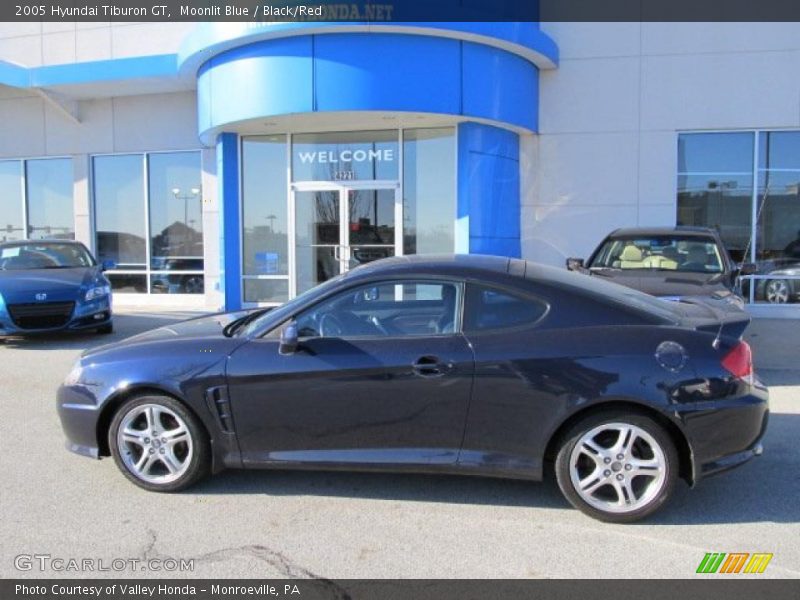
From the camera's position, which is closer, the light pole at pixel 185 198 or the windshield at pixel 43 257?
the windshield at pixel 43 257

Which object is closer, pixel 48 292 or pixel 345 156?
pixel 48 292

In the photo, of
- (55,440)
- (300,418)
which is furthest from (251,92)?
(300,418)

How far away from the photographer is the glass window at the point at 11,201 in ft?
52.6

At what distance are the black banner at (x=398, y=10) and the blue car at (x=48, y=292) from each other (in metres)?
4.70

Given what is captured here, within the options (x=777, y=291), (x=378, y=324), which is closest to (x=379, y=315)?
(x=378, y=324)

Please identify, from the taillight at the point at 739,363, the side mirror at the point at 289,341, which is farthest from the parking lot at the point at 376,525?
the side mirror at the point at 289,341

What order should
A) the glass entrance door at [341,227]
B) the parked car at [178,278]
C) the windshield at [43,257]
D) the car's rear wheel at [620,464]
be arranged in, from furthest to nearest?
the parked car at [178,278] → the glass entrance door at [341,227] → the windshield at [43,257] → the car's rear wheel at [620,464]

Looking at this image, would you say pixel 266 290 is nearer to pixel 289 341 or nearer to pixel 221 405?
pixel 221 405

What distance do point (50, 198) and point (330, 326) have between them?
14453 millimetres

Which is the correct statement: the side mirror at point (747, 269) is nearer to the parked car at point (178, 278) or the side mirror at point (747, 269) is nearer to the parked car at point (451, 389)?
the parked car at point (451, 389)

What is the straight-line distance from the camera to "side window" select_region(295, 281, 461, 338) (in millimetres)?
3916

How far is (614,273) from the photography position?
7789 millimetres

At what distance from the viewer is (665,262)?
8086 mm
